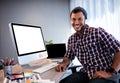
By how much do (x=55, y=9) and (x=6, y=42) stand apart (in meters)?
1.21

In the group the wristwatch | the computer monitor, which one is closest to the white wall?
the computer monitor

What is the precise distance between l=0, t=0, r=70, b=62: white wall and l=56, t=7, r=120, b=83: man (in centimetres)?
179

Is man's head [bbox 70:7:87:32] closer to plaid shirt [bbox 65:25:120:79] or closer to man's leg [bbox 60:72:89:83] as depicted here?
plaid shirt [bbox 65:25:120:79]

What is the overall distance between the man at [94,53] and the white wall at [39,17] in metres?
1.79

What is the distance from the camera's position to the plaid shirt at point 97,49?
1.43 metres

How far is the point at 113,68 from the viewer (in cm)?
139

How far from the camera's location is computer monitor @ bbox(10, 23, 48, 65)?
1.53 metres

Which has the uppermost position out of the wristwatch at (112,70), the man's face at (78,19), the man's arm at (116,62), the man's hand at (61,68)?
the man's face at (78,19)

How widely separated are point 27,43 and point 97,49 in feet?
2.26

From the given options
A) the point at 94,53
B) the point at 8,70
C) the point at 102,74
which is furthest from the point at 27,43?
the point at 102,74

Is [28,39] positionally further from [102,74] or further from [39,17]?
[39,17]

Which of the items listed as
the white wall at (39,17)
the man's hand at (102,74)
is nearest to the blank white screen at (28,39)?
the man's hand at (102,74)

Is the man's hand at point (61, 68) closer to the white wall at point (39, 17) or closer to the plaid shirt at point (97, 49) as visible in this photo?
the plaid shirt at point (97, 49)

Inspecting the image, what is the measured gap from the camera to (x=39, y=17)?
3.46 meters
